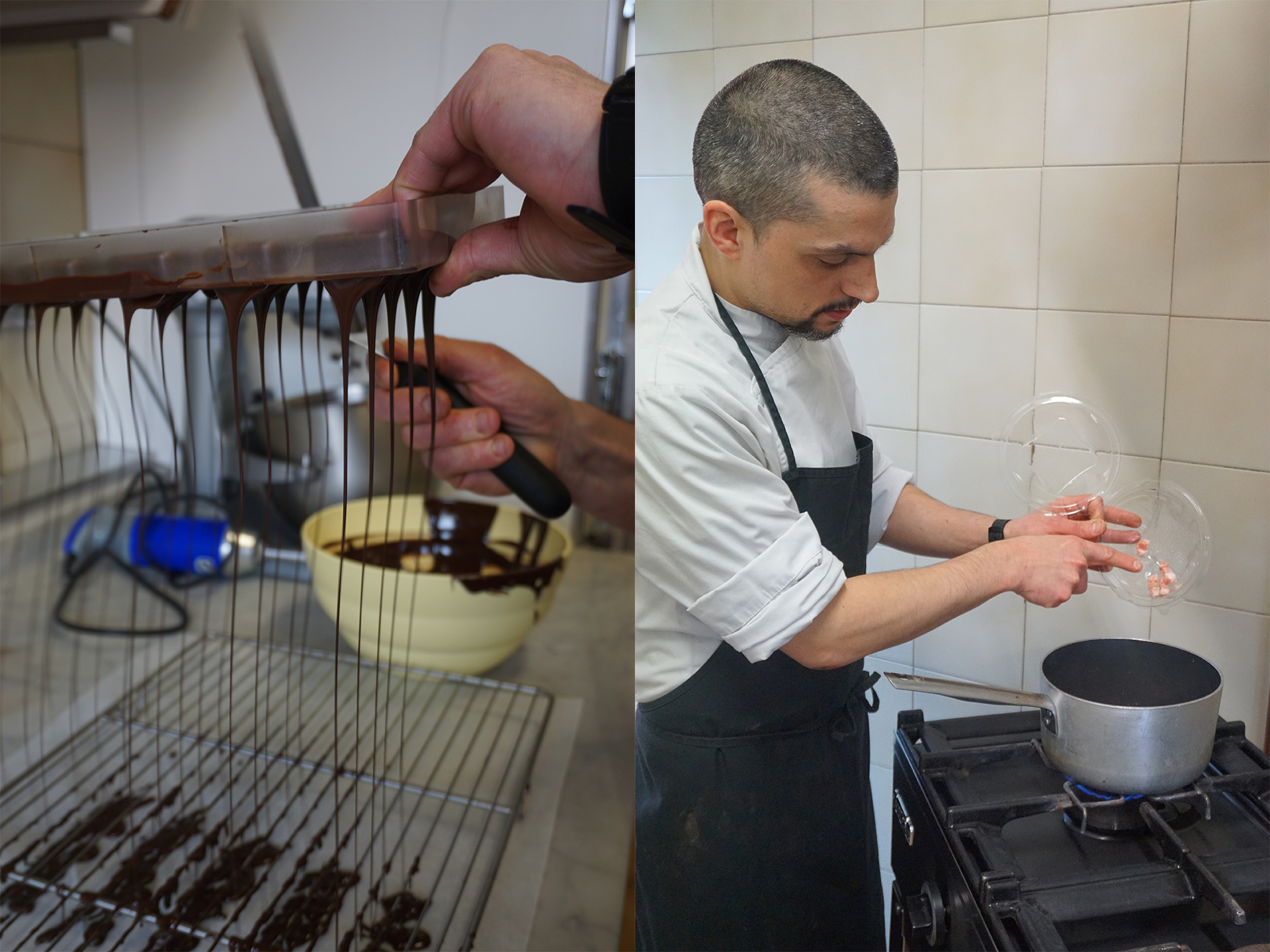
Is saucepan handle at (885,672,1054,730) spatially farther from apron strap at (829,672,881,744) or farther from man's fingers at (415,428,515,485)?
man's fingers at (415,428,515,485)

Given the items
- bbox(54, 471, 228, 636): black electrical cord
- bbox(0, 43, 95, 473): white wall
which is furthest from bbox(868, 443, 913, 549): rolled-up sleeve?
bbox(54, 471, 228, 636): black electrical cord

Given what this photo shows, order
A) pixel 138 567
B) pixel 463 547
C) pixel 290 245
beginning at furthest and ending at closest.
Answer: pixel 138 567, pixel 463 547, pixel 290 245

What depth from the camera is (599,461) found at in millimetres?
709

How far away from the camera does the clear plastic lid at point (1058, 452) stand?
0.34m

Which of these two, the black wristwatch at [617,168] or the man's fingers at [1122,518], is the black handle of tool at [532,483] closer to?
the black wristwatch at [617,168]

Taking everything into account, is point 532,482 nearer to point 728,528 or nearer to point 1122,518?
point 728,528

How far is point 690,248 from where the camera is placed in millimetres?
386

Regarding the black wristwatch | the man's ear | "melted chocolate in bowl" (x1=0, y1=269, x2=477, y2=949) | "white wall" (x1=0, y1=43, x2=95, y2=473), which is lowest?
"melted chocolate in bowl" (x1=0, y1=269, x2=477, y2=949)

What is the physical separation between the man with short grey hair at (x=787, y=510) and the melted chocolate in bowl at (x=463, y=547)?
0.45 metres

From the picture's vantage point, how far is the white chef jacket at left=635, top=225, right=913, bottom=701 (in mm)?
360

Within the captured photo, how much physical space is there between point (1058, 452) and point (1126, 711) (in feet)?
0.35

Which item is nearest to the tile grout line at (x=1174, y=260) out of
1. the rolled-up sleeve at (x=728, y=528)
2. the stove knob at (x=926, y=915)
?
the rolled-up sleeve at (x=728, y=528)

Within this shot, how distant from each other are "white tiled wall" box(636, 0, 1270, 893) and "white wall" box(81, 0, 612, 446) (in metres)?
0.22

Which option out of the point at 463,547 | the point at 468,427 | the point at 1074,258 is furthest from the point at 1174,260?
the point at 463,547
